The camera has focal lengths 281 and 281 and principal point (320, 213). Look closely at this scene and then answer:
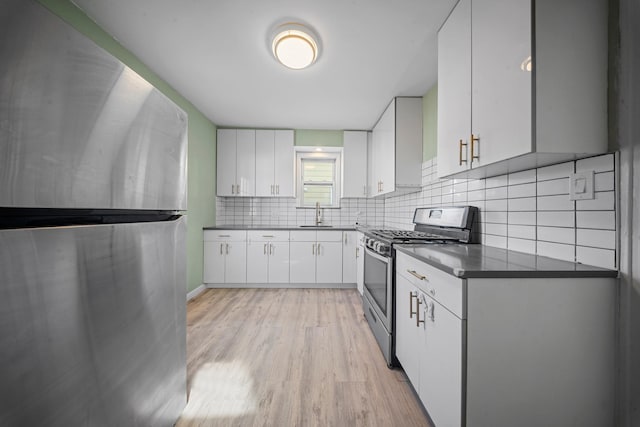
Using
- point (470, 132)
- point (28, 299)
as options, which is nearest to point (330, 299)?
point (470, 132)

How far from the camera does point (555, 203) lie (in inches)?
53.1

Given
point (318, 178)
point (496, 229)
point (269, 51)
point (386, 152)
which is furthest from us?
point (318, 178)

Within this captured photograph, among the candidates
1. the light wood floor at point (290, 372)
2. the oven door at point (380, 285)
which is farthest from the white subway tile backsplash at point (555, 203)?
the light wood floor at point (290, 372)

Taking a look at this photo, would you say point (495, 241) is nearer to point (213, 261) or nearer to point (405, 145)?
point (405, 145)

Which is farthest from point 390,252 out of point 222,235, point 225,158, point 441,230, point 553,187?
point 225,158

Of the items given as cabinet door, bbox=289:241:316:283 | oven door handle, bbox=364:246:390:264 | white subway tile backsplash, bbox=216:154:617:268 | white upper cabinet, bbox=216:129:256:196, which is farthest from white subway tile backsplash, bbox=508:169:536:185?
white upper cabinet, bbox=216:129:256:196

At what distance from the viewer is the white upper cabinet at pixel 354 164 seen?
168 inches

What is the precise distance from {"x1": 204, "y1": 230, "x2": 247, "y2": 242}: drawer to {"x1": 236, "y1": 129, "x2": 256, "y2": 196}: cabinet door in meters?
0.74

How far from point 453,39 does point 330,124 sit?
8.14 ft

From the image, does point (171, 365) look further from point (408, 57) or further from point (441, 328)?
point (408, 57)

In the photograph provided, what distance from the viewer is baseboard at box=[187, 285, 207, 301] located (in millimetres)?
3426

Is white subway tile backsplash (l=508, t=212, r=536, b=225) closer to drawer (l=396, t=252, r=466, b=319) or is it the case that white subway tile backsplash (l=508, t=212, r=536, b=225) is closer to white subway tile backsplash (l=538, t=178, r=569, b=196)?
white subway tile backsplash (l=538, t=178, r=569, b=196)

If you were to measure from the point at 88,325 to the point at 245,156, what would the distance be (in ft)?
12.0

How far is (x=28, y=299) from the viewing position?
2.12 feet
